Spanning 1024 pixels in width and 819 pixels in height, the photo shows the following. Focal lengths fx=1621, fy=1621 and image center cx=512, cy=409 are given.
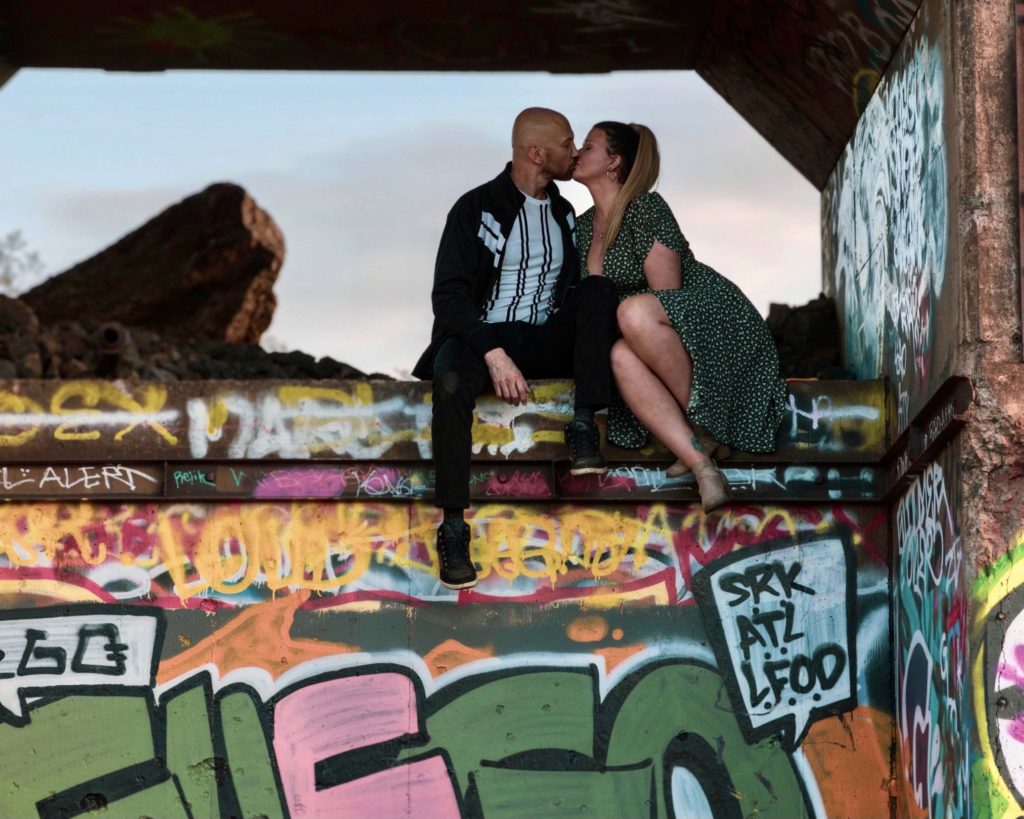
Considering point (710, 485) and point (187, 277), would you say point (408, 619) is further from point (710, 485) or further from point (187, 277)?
point (187, 277)

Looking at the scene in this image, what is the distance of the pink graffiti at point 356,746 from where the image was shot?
795cm

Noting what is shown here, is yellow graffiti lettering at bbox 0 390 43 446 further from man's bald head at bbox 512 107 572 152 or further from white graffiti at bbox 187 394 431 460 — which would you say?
man's bald head at bbox 512 107 572 152

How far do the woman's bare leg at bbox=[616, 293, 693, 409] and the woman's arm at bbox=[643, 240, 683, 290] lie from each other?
20 cm

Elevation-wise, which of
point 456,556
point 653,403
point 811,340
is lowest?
point 456,556

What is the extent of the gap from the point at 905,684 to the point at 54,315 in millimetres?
10428

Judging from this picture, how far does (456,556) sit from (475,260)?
151cm

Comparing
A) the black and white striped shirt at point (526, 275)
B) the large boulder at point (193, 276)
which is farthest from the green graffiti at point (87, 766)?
the large boulder at point (193, 276)

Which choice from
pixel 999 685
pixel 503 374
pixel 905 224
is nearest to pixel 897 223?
pixel 905 224

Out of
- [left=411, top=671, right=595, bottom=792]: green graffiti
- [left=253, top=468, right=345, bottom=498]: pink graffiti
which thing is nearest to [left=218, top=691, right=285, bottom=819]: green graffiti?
[left=411, top=671, right=595, bottom=792]: green graffiti

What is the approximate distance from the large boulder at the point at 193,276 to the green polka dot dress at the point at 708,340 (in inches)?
309

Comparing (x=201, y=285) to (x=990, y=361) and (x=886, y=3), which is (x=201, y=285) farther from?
(x=990, y=361)

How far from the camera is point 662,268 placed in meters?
8.03

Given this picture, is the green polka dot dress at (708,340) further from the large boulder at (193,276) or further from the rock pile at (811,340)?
the large boulder at (193,276)

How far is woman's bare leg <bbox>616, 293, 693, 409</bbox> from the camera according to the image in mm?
7730
